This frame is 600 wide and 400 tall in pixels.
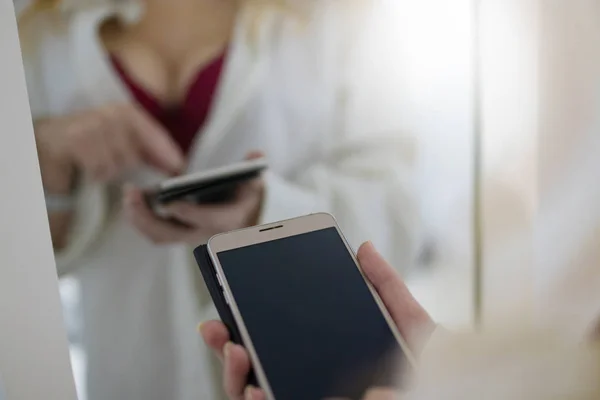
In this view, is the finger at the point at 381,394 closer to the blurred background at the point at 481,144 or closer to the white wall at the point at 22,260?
the blurred background at the point at 481,144

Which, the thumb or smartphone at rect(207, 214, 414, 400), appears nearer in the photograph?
smartphone at rect(207, 214, 414, 400)

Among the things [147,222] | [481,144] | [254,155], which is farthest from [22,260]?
[481,144]

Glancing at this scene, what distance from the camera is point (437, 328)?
42 cm

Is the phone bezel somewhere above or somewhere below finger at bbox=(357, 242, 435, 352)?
above

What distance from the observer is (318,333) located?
0.39m

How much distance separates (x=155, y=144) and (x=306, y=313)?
A: 0.61 feet

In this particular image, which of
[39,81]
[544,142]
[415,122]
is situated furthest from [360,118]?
[39,81]

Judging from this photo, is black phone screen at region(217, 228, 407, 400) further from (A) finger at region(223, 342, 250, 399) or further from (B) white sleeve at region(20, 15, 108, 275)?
(B) white sleeve at region(20, 15, 108, 275)

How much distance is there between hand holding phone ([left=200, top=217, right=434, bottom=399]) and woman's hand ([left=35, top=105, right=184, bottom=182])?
0.11 meters

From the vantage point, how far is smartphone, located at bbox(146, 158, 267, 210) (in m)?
0.47

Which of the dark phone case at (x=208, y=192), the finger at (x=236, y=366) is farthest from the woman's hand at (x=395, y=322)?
the dark phone case at (x=208, y=192)

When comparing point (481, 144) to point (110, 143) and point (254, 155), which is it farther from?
point (110, 143)

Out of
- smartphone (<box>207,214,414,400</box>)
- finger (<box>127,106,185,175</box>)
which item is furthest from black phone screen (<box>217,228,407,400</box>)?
finger (<box>127,106,185,175</box>)

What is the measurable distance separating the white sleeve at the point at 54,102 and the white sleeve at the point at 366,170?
140 millimetres
